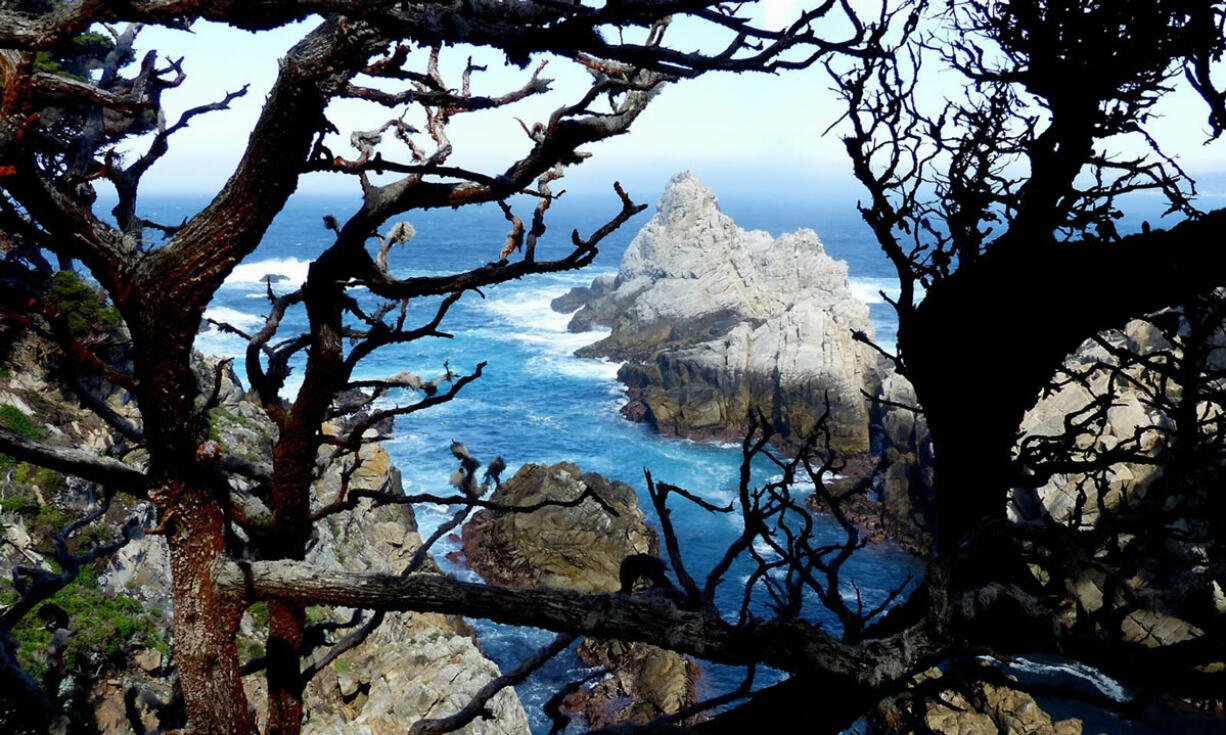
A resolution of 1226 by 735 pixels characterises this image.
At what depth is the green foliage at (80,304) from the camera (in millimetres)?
15859

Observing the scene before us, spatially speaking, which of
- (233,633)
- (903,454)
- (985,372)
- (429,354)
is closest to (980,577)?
(985,372)

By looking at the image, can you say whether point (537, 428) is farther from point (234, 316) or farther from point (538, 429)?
point (234, 316)

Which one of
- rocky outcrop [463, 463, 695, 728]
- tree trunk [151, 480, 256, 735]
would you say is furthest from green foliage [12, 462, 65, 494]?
rocky outcrop [463, 463, 695, 728]

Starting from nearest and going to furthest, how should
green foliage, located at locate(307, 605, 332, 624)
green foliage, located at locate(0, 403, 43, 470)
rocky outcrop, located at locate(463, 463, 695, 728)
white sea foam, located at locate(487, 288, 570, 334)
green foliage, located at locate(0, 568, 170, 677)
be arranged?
green foliage, located at locate(0, 568, 170, 677) < green foliage, located at locate(0, 403, 43, 470) < green foliage, located at locate(307, 605, 332, 624) < rocky outcrop, located at locate(463, 463, 695, 728) < white sea foam, located at locate(487, 288, 570, 334)

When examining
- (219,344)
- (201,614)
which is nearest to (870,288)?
(219,344)

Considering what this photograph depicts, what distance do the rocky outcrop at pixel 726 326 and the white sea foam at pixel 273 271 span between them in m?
32.7

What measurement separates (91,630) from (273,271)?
8862 cm

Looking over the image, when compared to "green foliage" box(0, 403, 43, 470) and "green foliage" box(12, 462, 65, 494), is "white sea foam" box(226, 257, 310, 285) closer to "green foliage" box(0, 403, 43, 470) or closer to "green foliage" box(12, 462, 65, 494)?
"green foliage" box(0, 403, 43, 470)

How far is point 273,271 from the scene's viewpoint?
9150 cm

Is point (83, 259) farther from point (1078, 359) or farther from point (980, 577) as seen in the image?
point (1078, 359)

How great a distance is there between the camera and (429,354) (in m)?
64.9

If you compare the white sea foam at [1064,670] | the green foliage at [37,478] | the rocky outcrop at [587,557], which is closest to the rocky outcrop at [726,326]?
the rocky outcrop at [587,557]

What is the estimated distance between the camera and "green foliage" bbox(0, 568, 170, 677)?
10.7 m

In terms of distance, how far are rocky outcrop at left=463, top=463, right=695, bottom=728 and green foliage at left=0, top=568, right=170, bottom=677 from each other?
14.8 metres
